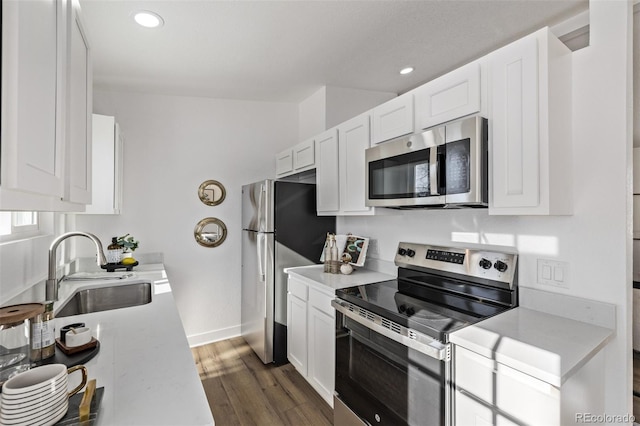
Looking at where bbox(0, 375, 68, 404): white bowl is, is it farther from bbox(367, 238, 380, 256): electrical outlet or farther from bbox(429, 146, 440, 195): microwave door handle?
bbox(367, 238, 380, 256): electrical outlet

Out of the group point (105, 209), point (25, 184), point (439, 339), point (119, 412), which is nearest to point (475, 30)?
point (439, 339)

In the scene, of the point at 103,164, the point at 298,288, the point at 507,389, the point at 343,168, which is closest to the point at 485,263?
the point at 507,389

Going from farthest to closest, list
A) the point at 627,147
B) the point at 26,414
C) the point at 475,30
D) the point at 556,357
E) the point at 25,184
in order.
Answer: the point at 475,30 < the point at 627,147 < the point at 556,357 < the point at 26,414 < the point at 25,184

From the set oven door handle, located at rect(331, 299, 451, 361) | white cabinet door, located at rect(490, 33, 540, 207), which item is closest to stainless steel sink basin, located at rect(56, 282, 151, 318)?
oven door handle, located at rect(331, 299, 451, 361)

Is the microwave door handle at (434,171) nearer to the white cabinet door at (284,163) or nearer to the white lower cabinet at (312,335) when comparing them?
the white lower cabinet at (312,335)

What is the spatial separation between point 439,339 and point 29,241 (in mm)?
2199

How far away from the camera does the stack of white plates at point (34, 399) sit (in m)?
0.75

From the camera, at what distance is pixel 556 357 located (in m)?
1.10

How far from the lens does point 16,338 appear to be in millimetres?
1076

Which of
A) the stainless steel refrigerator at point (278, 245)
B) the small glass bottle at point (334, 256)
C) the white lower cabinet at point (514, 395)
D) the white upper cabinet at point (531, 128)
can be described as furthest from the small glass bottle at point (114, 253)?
the white upper cabinet at point (531, 128)

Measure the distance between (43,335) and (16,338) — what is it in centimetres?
8

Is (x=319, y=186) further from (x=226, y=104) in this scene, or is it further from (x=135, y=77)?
(x=135, y=77)

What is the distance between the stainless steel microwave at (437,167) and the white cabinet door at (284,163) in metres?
1.46

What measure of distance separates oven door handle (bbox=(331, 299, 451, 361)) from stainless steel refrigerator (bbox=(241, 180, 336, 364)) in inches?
41.0
